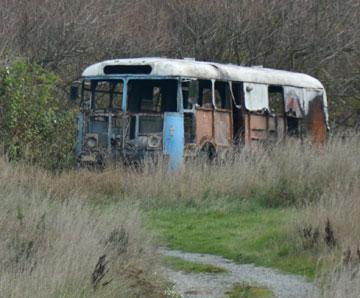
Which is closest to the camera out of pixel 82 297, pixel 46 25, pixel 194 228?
pixel 82 297

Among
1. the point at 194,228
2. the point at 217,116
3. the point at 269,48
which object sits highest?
the point at 269,48

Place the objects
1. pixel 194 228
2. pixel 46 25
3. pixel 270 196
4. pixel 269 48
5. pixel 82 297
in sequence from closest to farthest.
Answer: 1. pixel 82 297
2. pixel 194 228
3. pixel 270 196
4. pixel 46 25
5. pixel 269 48

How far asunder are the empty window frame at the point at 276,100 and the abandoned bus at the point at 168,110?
0.59 m

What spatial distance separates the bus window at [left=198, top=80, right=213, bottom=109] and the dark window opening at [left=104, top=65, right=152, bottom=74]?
1284 mm

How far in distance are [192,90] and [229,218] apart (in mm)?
4781

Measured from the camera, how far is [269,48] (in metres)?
31.6

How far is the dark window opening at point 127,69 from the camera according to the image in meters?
20.4

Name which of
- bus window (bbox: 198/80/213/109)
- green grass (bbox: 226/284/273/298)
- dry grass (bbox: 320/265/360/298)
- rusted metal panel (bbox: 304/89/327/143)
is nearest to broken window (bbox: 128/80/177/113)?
bus window (bbox: 198/80/213/109)

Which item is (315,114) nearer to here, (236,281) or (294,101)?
(294,101)

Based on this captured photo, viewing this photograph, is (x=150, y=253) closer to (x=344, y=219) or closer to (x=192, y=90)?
(x=344, y=219)

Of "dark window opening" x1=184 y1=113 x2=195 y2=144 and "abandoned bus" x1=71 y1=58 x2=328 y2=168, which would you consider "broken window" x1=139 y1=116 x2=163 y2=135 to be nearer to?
"abandoned bus" x1=71 y1=58 x2=328 y2=168

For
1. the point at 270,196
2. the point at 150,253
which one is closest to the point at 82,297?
the point at 150,253

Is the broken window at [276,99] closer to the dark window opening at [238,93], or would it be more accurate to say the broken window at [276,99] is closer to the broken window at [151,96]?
the dark window opening at [238,93]

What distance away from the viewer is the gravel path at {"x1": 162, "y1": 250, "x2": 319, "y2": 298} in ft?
34.3
